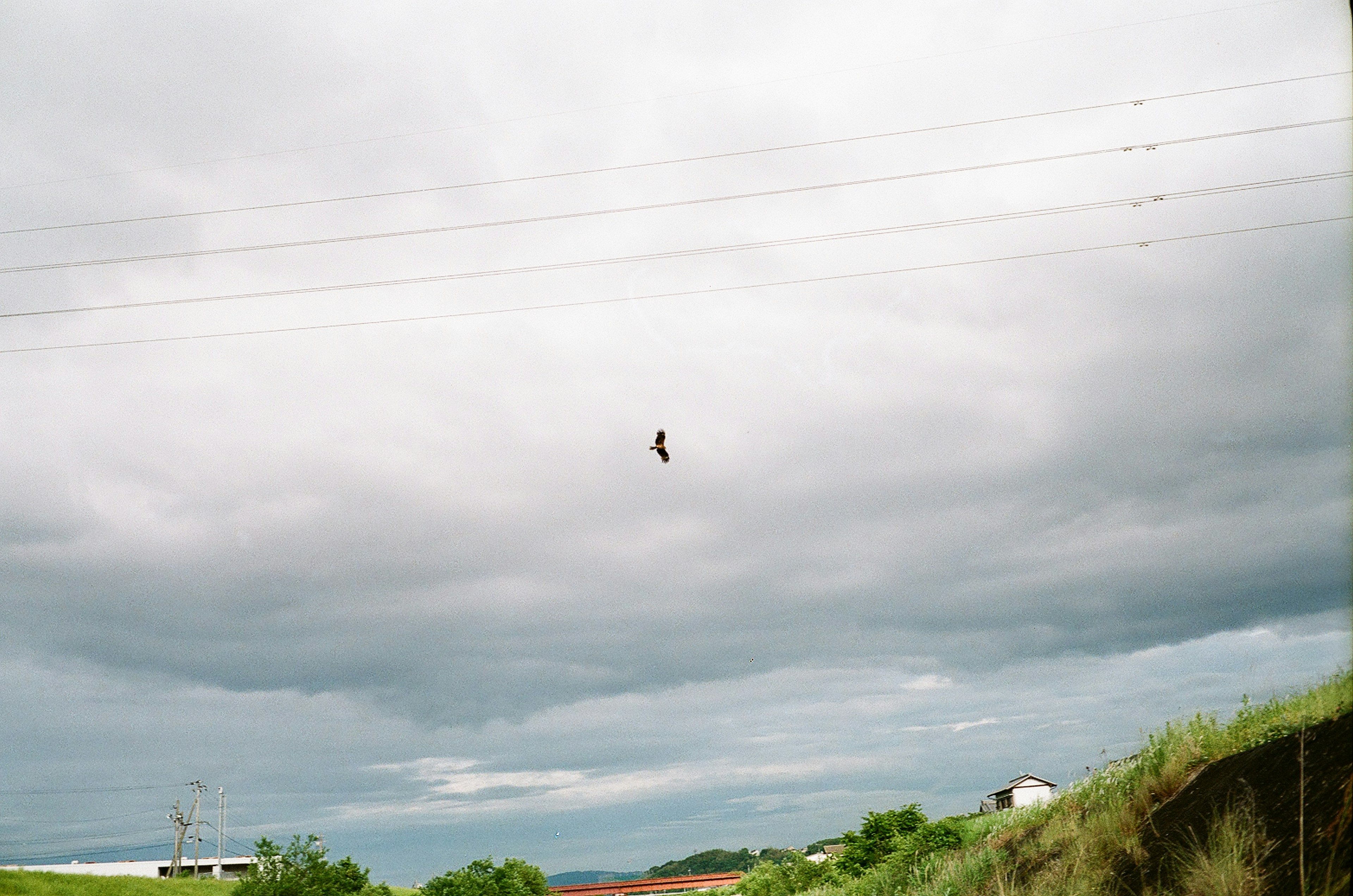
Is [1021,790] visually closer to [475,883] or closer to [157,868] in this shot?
[475,883]

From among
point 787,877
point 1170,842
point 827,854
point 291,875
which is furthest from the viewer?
point 827,854

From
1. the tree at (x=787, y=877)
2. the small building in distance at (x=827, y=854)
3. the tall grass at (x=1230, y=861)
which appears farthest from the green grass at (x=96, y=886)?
the tall grass at (x=1230, y=861)

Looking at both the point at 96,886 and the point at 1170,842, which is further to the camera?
the point at 96,886

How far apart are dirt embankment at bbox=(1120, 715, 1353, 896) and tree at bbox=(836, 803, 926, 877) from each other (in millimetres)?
39509

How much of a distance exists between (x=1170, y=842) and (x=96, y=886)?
101m

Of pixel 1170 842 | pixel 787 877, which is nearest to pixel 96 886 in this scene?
pixel 787 877

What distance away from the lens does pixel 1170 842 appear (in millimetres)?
17906

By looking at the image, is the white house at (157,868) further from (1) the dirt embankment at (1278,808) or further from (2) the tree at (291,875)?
(1) the dirt embankment at (1278,808)

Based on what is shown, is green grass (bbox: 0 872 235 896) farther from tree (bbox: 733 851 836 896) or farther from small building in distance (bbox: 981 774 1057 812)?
small building in distance (bbox: 981 774 1057 812)

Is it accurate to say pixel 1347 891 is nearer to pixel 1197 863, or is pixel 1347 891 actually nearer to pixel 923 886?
pixel 1197 863

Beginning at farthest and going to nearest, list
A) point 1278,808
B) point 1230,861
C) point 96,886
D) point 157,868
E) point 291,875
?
point 157,868 → point 96,886 → point 291,875 → point 1278,808 → point 1230,861

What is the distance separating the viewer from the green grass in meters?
76.7

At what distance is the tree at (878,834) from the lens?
57312 millimetres

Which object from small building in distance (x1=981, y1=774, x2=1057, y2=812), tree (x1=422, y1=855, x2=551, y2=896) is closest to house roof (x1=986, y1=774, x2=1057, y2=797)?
small building in distance (x1=981, y1=774, x2=1057, y2=812)
